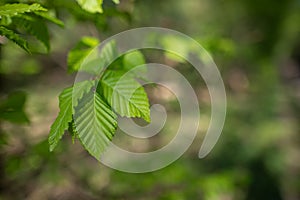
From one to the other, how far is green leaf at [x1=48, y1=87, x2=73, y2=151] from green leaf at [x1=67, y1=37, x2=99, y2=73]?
9.6 inches

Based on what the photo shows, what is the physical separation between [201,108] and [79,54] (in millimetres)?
2248

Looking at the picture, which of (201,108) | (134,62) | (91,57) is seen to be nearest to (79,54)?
(91,57)

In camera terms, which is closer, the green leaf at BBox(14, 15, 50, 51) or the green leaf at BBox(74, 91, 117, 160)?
the green leaf at BBox(74, 91, 117, 160)

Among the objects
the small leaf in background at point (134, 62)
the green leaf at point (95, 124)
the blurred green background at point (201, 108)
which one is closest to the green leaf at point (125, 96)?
the green leaf at point (95, 124)

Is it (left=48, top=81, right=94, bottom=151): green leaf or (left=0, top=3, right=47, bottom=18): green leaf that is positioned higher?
(left=0, top=3, right=47, bottom=18): green leaf

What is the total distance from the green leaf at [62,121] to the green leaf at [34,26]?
0.28 m

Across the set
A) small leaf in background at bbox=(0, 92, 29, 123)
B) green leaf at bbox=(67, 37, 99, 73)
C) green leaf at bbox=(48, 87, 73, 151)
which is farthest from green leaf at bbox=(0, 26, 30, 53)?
small leaf in background at bbox=(0, 92, 29, 123)

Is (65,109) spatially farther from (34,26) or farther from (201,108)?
(201,108)

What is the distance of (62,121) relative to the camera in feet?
2.72

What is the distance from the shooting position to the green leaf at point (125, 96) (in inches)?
34.4

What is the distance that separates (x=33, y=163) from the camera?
5.73 ft

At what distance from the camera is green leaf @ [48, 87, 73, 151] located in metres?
0.81

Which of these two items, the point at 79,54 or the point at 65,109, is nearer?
the point at 65,109

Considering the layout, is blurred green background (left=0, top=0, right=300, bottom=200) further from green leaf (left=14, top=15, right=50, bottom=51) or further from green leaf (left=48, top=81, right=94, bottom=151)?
green leaf (left=48, top=81, right=94, bottom=151)
